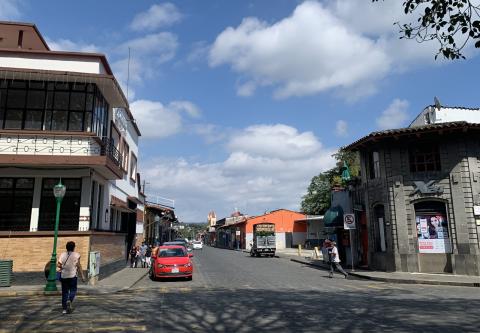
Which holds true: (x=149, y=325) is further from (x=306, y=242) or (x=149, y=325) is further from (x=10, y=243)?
(x=306, y=242)

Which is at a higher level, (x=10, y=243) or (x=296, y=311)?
(x=10, y=243)

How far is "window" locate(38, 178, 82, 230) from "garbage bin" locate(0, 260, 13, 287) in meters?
2.86

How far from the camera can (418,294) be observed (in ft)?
47.3

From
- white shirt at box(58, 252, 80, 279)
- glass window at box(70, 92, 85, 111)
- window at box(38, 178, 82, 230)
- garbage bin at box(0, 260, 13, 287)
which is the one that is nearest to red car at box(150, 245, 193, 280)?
window at box(38, 178, 82, 230)

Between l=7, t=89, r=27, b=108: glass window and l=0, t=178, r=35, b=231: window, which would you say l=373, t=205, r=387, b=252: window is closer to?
l=0, t=178, r=35, b=231: window

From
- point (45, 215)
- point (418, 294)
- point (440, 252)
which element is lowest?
point (418, 294)

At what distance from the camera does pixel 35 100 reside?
18.5 m

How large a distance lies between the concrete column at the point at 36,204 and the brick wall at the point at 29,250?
5.12 feet

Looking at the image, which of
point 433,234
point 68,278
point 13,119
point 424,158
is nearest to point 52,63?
point 13,119

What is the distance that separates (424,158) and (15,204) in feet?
66.2

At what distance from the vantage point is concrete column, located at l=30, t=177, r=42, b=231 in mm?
18250

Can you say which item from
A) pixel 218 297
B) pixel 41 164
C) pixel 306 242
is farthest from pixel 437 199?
pixel 306 242

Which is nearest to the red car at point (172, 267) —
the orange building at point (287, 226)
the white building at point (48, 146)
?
the white building at point (48, 146)

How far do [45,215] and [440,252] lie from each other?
1917 centimetres
